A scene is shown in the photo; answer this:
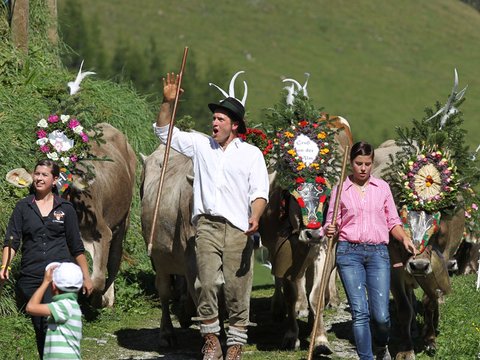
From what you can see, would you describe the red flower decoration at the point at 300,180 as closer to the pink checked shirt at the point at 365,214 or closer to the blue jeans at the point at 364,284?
the pink checked shirt at the point at 365,214

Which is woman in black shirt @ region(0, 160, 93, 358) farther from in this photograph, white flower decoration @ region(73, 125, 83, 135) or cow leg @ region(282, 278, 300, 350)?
cow leg @ region(282, 278, 300, 350)

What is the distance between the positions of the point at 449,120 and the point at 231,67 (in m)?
70.6

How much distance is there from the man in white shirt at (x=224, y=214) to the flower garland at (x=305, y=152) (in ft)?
5.24

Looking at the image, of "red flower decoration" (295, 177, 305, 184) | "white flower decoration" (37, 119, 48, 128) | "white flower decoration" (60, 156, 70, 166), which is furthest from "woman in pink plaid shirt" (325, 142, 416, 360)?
"white flower decoration" (37, 119, 48, 128)

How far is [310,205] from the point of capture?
11680 mm

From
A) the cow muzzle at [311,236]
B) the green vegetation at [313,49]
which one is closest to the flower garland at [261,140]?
the cow muzzle at [311,236]

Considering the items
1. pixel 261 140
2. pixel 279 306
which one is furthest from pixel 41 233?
pixel 279 306

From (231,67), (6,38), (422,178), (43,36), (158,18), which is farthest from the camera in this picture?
(158,18)

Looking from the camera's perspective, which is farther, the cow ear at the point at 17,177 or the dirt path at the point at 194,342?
the dirt path at the point at 194,342

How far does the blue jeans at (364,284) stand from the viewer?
997 centimetres

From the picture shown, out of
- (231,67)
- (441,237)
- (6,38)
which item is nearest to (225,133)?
(441,237)

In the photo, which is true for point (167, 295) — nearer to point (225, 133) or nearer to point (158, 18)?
point (225, 133)

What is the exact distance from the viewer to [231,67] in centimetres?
8262

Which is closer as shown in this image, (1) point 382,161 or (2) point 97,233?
(2) point 97,233
